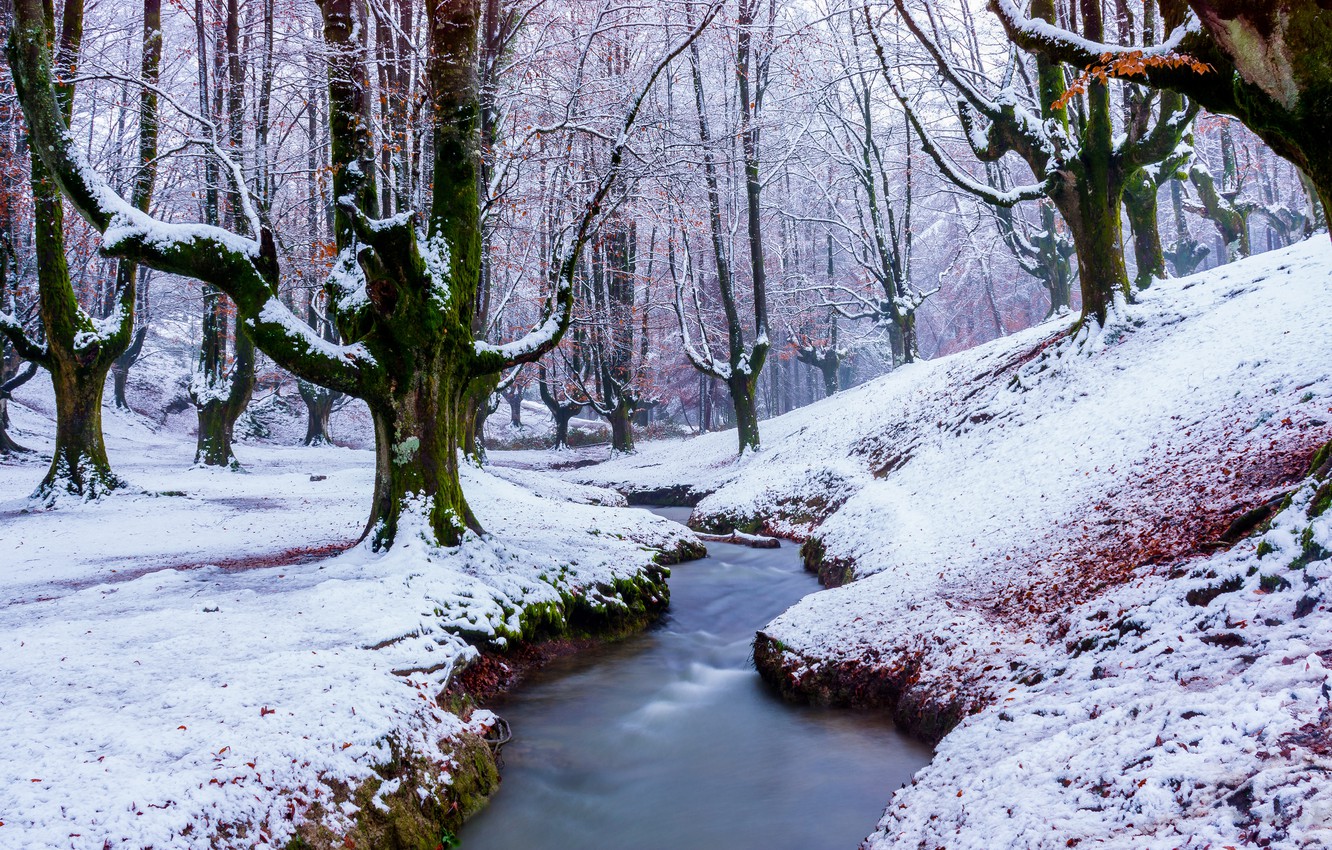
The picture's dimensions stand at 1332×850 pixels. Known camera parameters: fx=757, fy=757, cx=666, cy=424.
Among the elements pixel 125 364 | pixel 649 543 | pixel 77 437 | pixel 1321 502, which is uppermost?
→ pixel 125 364

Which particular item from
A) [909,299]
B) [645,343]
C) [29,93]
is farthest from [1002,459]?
[645,343]

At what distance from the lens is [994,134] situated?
11.9 meters

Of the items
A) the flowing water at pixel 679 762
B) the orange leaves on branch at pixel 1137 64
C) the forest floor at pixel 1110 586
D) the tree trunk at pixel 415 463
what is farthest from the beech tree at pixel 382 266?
the orange leaves on branch at pixel 1137 64

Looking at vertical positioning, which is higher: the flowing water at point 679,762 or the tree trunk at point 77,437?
the tree trunk at point 77,437

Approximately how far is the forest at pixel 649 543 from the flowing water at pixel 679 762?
4 cm

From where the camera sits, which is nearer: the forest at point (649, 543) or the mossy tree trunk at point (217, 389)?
the forest at point (649, 543)

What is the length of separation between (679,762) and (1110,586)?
3662 mm

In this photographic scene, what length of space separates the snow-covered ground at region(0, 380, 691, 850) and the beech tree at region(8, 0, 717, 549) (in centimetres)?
106

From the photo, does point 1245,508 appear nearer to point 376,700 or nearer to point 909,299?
point 376,700

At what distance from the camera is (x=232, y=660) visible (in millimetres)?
5070

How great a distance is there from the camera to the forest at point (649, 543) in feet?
12.7

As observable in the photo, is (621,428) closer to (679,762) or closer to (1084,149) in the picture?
(1084,149)

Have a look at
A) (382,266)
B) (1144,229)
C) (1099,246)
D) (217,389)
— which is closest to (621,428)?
(217,389)

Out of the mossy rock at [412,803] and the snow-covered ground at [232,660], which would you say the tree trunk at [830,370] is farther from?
the mossy rock at [412,803]
